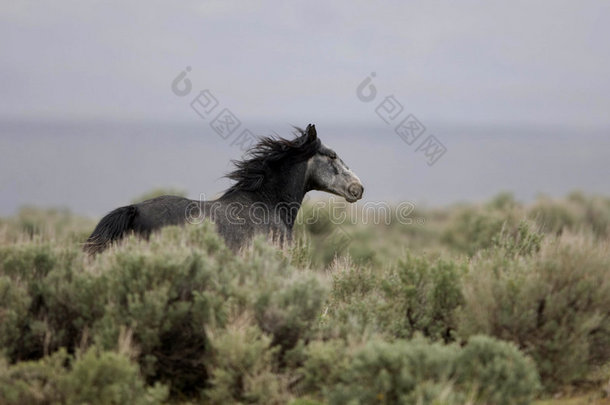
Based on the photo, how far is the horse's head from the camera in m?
11.2

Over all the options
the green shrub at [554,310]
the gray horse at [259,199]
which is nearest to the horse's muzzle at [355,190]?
the gray horse at [259,199]

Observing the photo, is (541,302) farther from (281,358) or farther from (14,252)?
(14,252)

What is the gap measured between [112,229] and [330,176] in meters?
3.82

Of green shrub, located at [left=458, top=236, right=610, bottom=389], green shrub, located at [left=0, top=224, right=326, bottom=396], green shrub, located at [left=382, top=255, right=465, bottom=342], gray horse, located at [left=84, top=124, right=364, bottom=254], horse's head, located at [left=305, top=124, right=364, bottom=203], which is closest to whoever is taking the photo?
green shrub, located at [left=0, top=224, right=326, bottom=396]

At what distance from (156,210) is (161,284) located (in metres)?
2.62

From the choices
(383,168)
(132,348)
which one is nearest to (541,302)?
(132,348)

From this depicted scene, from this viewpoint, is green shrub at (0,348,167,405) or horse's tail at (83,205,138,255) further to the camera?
horse's tail at (83,205,138,255)

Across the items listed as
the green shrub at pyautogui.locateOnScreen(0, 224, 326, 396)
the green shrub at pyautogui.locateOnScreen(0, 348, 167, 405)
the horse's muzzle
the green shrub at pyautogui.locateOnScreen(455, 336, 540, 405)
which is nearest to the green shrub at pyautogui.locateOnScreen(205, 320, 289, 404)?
the green shrub at pyautogui.locateOnScreen(0, 224, 326, 396)

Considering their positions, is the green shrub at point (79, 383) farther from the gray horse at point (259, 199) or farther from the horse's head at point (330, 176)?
the horse's head at point (330, 176)

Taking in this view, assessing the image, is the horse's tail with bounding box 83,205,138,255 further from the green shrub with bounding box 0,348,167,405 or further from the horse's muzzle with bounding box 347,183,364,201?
the horse's muzzle with bounding box 347,183,364,201

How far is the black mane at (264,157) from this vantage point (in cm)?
1060

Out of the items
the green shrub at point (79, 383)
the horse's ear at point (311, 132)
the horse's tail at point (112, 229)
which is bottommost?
the green shrub at point (79, 383)

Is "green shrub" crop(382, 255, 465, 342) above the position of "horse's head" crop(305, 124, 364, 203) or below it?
below

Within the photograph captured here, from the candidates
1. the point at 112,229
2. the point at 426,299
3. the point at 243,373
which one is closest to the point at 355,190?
the point at 426,299
